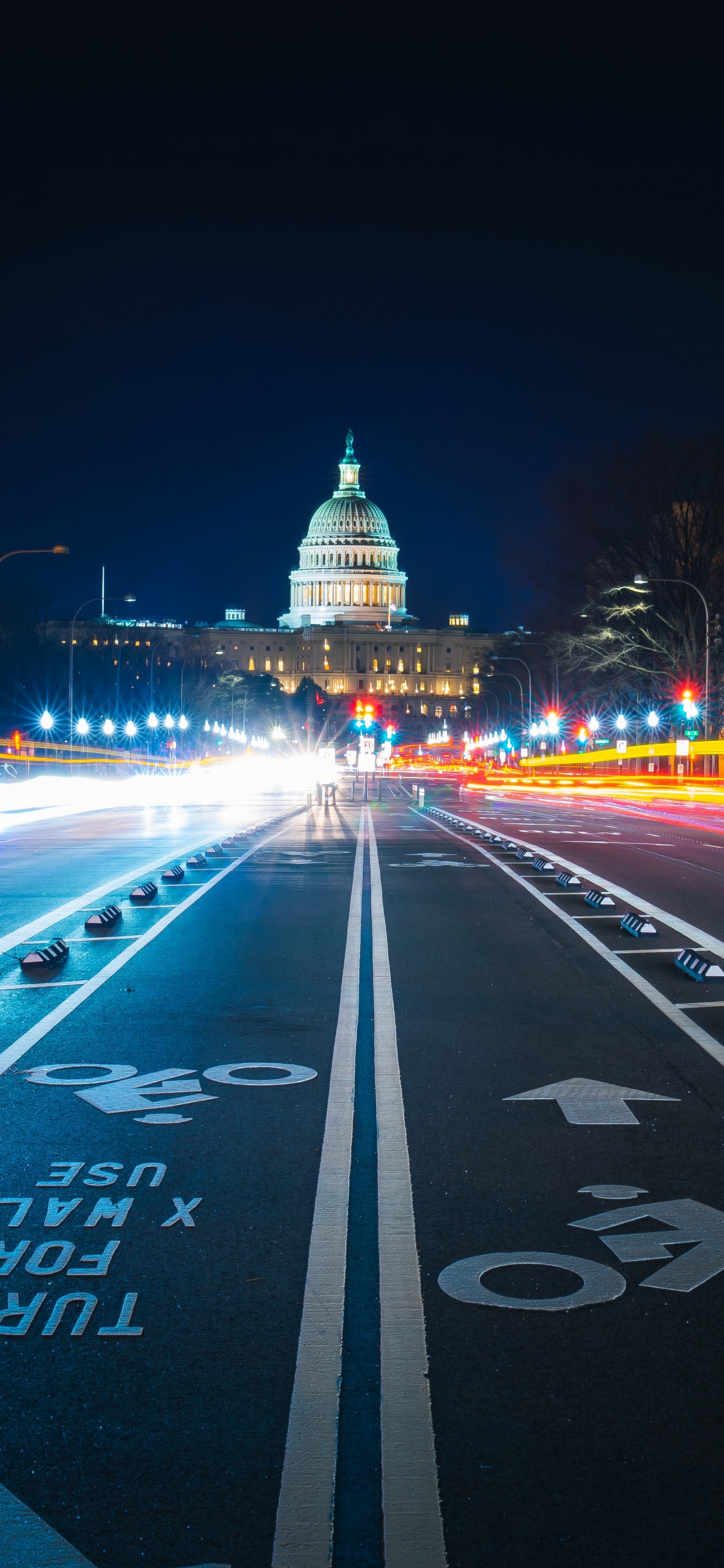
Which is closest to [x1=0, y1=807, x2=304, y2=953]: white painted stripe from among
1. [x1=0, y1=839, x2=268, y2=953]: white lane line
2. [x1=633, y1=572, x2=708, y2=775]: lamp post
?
[x1=0, y1=839, x2=268, y2=953]: white lane line

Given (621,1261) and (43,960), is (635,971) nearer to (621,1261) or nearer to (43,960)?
(43,960)

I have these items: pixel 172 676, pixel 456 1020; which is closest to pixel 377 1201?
pixel 456 1020

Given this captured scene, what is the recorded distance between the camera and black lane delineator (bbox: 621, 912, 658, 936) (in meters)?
13.9

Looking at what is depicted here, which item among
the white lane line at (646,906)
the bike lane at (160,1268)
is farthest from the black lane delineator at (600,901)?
the bike lane at (160,1268)

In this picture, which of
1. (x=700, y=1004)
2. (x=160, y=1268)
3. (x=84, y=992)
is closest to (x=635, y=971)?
(x=700, y=1004)

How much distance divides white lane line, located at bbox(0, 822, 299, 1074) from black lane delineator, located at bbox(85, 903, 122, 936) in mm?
384

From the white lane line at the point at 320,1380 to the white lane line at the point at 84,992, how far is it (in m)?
2.26

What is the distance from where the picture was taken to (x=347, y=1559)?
3.13 meters

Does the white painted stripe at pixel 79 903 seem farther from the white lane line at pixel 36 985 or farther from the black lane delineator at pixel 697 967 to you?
the black lane delineator at pixel 697 967

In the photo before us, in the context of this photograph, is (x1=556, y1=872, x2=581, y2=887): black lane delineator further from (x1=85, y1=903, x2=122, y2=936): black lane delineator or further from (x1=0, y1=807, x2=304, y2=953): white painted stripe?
(x1=85, y1=903, x2=122, y2=936): black lane delineator

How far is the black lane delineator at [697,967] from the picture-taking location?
11.2 metres

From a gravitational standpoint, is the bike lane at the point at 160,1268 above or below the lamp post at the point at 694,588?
below

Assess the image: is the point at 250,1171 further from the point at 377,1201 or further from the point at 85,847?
the point at 85,847

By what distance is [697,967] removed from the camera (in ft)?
37.3
